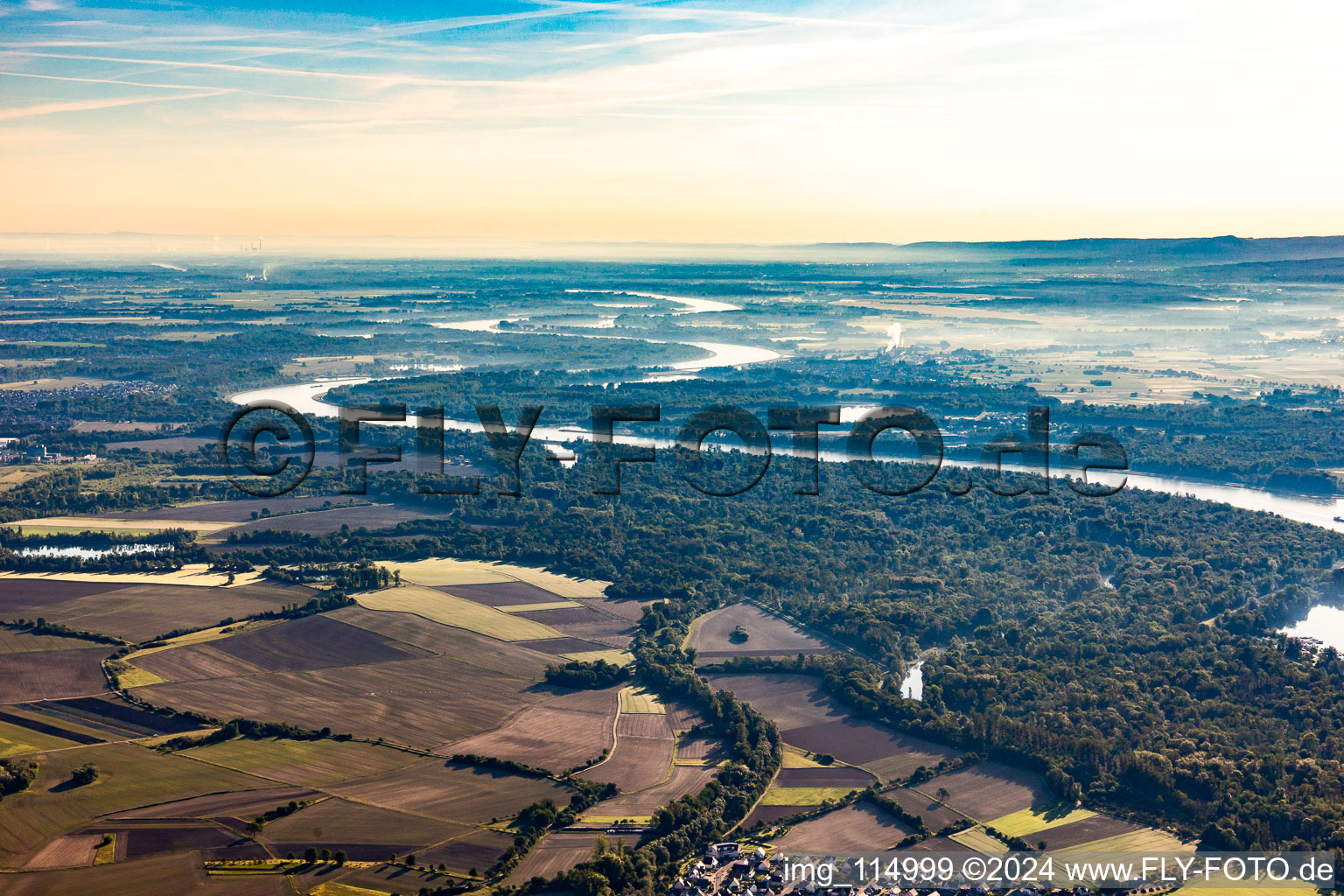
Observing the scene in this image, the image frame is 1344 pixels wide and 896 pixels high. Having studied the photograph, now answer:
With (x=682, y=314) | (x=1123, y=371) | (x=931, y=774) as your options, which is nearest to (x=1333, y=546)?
(x=931, y=774)

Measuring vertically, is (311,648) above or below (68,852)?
above

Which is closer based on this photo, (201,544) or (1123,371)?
(201,544)

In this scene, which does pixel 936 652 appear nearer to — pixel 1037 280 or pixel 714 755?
pixel 714 755

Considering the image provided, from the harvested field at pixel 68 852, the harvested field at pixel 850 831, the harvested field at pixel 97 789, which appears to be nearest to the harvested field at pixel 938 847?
the harvested field at pixel 850 831

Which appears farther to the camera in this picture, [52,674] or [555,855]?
[52,674]

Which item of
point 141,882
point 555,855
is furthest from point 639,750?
point 141,882

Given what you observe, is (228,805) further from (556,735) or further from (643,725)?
(643,725)

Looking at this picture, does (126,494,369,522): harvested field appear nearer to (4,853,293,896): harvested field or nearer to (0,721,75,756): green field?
(0,721,75,756): green field
